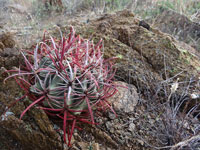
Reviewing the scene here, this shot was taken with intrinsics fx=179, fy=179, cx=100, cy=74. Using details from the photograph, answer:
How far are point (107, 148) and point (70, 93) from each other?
51 centimetres

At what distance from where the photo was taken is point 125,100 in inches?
63.7

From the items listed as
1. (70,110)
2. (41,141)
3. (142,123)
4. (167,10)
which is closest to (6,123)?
(41,141)

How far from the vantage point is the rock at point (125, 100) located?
5.08ft

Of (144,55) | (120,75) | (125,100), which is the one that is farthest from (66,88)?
(144,55)

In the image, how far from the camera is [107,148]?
4.23ft

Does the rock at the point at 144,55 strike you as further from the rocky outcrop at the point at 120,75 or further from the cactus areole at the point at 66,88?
the cactus areole at the point at 66,88

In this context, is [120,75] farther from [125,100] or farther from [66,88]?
[66,88]

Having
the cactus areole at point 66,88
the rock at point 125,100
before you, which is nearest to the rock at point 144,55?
the rock at point 125,100

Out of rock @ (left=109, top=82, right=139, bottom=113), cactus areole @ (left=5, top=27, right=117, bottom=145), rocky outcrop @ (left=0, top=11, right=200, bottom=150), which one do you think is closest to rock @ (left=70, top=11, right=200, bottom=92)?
rocky outcrop @ (left=0, top=11, right=200, bottom=150)

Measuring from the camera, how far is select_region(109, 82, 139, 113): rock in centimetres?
155

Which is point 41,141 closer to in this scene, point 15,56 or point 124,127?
point 124,127

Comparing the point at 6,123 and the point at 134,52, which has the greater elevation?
the point at 134,52

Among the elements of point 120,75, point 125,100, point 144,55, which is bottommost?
point 125,100

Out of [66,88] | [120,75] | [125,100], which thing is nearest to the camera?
[66,88]
